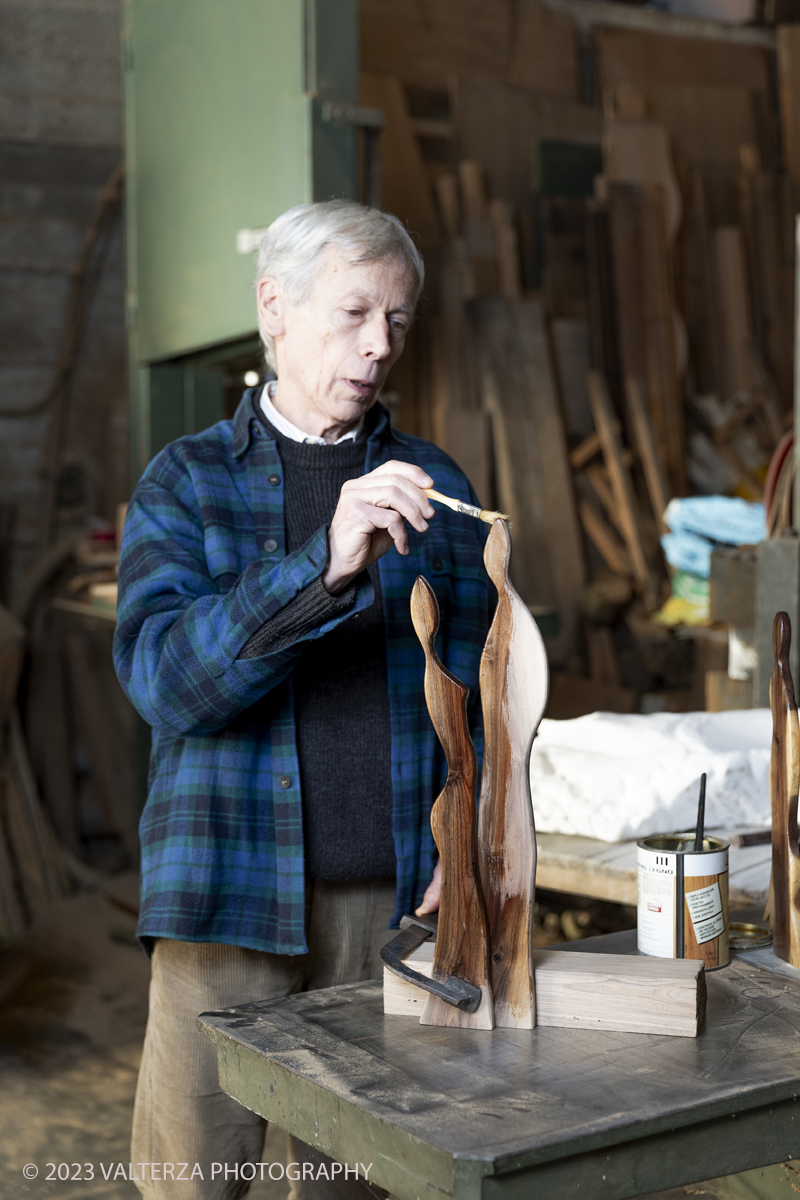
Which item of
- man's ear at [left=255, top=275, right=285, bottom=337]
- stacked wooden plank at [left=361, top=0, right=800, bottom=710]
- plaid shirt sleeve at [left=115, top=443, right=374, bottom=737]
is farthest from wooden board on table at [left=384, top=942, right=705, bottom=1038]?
stacked wooden plank at [left=361, top=0, right=800, bottom=710]

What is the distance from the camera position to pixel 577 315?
18.2 ft

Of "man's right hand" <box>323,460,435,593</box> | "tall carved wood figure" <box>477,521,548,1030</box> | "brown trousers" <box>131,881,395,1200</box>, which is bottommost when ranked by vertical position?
"brown trousers" <box>131,881,395,1200</box>

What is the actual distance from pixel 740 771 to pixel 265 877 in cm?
81

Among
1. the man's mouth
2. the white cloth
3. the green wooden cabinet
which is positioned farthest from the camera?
the green wooden cabinet

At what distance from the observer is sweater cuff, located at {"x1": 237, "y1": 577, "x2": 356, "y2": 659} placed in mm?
1297

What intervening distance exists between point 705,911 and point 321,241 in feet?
2.92

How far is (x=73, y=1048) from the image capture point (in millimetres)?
3352

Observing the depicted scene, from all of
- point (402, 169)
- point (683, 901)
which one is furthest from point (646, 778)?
point (402, 169)

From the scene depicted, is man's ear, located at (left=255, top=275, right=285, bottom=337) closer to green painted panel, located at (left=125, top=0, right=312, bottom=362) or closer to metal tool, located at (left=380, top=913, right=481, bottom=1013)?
metal tool, located at (left=380, top=913, right=481, bottom=1013)

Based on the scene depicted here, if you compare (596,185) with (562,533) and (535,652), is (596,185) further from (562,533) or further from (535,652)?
(535,652)

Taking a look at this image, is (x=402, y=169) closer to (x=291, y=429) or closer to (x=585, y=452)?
(x=585, y=452)

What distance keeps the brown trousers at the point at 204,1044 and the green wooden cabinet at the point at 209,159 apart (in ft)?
5.07

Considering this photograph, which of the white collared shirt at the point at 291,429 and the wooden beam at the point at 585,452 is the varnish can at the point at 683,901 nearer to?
the white collared shirt at the point at 291,429

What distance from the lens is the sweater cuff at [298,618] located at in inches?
51.1
